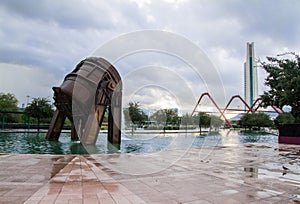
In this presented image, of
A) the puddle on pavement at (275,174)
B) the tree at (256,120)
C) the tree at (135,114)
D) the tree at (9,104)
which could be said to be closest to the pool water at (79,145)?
the puddle on pavement at (275,174)

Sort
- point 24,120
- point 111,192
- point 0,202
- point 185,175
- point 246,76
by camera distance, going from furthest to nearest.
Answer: point 246,76, point 24,120, point 185,175, point 111,192, point 0,202

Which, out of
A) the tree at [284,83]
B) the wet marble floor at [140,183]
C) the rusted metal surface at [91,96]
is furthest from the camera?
the rusted metal surface at [91,96]

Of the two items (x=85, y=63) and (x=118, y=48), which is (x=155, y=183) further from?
(x=85, y=63)

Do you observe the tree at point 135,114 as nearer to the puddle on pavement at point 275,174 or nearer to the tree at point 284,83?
the tree at point 284,83

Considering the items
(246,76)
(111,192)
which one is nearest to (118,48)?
(111,192)

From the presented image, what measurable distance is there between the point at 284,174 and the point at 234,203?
152 inches

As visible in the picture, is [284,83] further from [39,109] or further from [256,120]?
[256,120]

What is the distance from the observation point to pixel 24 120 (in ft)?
165

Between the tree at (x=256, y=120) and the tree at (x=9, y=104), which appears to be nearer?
the tree at (x=9, y=104)

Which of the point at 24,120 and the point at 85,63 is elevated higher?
the point at 85,63

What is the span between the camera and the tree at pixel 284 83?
10.4m

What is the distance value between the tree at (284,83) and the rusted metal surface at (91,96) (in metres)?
8.87

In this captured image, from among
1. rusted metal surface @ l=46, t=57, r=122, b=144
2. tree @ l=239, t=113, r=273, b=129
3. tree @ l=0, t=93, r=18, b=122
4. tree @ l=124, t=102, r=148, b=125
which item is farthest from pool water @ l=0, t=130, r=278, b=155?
tree @ l=239, t=113, r=273, b=129

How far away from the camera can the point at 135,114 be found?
3462 centimetres
